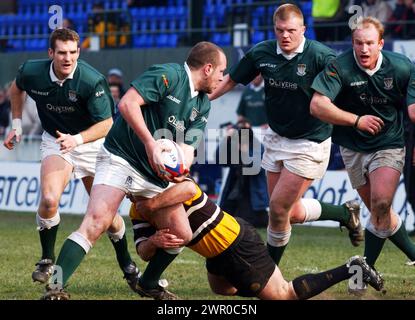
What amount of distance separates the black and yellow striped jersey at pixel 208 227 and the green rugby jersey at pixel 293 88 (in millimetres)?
1665

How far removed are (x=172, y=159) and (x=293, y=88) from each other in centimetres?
197

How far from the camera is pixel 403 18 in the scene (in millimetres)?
16562

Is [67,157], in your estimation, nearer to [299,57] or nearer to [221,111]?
[299,57]

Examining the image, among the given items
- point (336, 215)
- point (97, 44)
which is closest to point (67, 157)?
point (336, 215)

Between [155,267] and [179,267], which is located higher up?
[155,267]

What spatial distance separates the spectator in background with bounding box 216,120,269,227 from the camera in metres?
14.5

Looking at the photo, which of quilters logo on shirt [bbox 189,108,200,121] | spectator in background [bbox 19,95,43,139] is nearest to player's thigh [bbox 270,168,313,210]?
quilters logo on shirt [bbox 189,108,200,121]

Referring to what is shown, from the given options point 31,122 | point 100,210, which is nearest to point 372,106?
point 100,210

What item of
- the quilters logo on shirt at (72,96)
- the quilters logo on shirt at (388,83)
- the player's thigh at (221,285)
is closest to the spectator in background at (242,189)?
the quilters logo on shirt at (72,96)

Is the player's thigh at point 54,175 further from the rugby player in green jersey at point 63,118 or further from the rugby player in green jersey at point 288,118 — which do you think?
the rugby player in green jersey at point 288,118

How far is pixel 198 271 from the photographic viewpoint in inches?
388

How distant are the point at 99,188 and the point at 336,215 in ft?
9.25

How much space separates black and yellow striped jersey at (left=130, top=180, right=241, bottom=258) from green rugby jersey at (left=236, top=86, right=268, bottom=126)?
8.55 metres

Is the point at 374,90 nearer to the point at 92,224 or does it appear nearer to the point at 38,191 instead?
the point at 92,224
